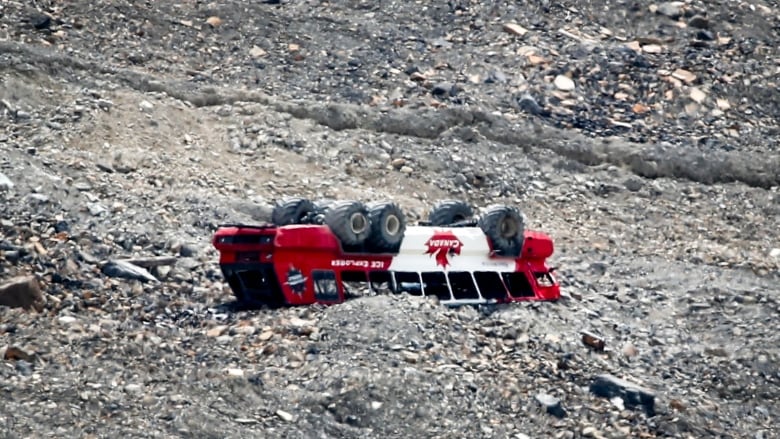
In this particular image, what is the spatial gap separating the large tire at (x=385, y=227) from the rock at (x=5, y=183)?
4.19m

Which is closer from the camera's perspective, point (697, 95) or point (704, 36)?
point (697, 95)

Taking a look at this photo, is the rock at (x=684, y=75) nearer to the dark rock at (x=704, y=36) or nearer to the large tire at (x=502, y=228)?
the dark rock at (x=704, y=36)

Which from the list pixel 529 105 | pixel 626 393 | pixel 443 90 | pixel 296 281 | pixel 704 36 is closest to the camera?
pixel 626 393

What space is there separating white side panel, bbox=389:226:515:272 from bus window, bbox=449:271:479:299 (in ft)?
0.22

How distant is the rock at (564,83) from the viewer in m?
26.6

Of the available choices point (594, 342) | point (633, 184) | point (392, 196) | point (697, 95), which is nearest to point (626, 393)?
point (594, 342)

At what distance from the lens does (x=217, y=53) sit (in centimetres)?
2580

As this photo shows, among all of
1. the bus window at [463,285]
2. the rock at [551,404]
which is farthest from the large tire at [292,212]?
the rock at [551,404]

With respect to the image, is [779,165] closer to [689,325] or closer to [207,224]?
[689,325]

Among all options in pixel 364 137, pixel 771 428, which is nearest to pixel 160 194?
pixel 364 137

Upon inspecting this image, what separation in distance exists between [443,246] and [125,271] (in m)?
3.42

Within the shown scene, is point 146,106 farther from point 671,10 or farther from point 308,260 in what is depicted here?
point 671,10

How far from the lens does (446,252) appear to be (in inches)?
683

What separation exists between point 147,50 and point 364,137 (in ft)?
13.2
